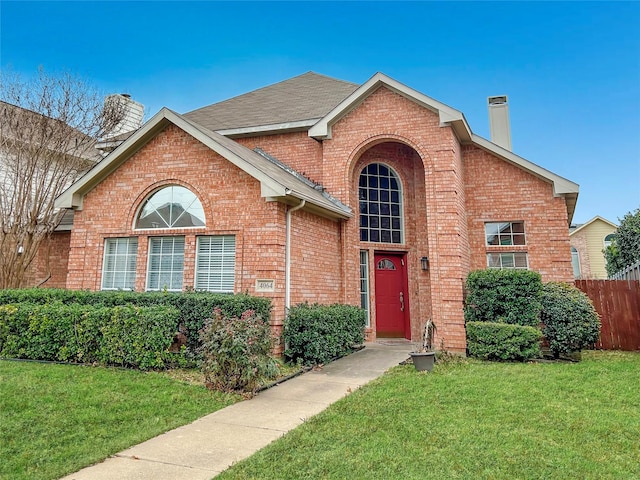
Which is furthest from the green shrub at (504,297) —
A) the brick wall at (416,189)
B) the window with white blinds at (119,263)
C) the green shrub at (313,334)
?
the window with white blinds at (119,263)

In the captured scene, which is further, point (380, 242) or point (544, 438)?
point (380, 242)

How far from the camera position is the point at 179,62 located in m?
16.7

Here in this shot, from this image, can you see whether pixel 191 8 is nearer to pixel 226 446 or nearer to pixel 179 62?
pixel 179 62

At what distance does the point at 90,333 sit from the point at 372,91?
922cm

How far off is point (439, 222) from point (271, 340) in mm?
5698

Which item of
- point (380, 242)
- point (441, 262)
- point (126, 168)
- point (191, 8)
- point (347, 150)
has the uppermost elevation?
point (191, 8)

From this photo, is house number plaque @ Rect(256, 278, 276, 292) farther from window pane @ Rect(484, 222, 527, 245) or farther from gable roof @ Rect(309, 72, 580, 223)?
window pane @ Rect(484, 222, 527, 245)

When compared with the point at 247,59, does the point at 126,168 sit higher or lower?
lower

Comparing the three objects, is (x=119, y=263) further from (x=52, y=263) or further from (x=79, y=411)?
(x=79, y=411)

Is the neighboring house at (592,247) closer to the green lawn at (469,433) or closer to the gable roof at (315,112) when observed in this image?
the gable roof at (315,112)

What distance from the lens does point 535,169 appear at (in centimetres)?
1152

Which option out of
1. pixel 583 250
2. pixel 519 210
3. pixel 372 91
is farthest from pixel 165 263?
pixel 583 250

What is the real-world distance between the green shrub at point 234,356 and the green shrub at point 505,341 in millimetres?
4867

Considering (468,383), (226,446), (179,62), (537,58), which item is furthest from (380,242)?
(179,62)
